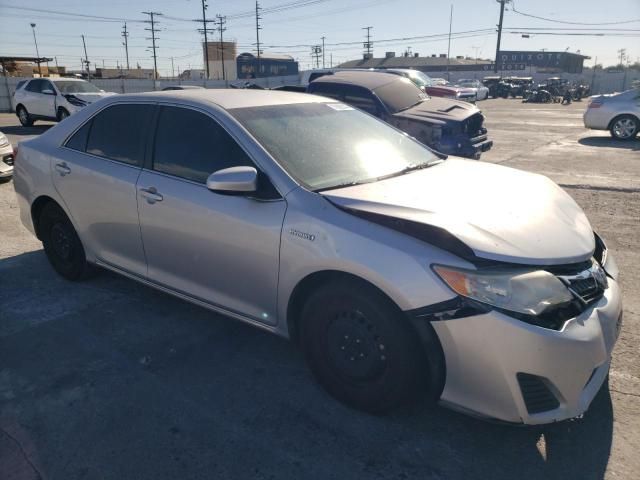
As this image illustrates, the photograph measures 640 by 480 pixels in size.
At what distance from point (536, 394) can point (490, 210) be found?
3.01 ft

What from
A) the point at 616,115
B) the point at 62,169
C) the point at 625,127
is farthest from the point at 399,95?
the point at 625,127

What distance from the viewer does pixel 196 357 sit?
327cm

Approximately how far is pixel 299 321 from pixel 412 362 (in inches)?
28.1

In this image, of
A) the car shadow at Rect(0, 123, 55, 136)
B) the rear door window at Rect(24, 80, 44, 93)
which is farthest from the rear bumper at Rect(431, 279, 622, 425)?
the rear door window at Rect(24, 80, 44, 93)

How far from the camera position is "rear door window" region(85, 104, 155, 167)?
3589mm

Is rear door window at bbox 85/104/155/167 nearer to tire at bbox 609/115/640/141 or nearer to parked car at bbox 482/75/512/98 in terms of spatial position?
tire at bbox 609/115/640/141

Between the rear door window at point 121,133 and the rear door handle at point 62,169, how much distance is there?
23 centimetres

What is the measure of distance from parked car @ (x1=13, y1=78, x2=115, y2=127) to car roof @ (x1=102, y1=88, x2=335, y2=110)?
13.5m

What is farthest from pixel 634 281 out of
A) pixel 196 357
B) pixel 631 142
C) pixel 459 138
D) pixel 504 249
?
pixel 631 142

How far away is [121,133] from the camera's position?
3754 millimetres

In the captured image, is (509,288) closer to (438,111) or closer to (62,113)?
(438,111)

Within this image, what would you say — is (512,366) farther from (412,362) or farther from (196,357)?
(196,357)

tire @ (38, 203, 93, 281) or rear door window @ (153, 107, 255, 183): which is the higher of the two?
rear door window @ (153, 107, 255, 183)

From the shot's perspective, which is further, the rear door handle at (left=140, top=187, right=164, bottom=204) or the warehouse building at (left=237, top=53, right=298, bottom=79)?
the warehouse building at (left=237, top=53, right=298, bottom=79)
